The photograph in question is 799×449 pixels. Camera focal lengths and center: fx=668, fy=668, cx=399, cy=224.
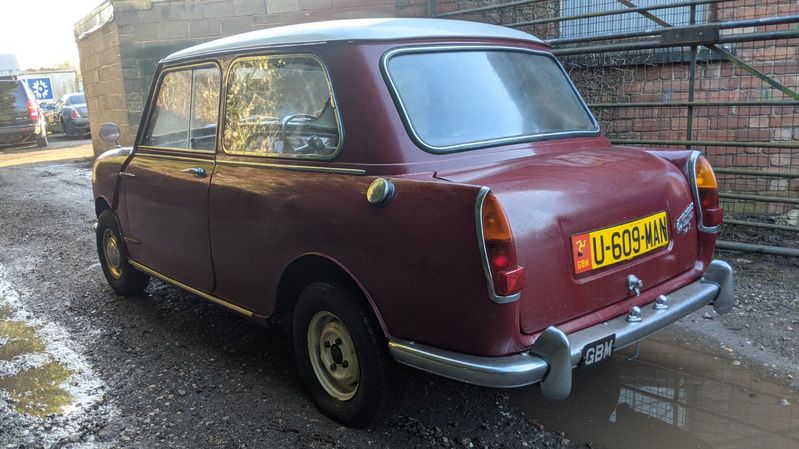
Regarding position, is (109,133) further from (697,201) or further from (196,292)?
(697,201)

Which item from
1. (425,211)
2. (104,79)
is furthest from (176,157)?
(104,79)

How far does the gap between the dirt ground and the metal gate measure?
1.20 metres

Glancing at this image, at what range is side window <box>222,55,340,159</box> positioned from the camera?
10.5ft

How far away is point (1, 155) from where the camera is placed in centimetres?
1812

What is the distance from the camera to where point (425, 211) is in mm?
2586

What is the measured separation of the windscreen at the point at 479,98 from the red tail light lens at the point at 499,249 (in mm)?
610

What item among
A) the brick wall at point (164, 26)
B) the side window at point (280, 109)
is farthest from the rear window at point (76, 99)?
the side window at point (280, 109)

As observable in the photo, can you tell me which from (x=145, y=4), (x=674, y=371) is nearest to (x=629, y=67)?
(x=674, y=371)

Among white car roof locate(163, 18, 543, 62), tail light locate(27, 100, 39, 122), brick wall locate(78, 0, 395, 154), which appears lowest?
tail light locate(27, 100, 39, 122)

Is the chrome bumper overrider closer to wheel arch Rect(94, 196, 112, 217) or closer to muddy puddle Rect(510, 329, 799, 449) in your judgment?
muddy puddle Rect(510, 329, 799, 449)

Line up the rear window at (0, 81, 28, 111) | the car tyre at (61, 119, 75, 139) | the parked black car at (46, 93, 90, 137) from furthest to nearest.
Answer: the car tyre at (61, 119, 75, 139), the parked black car at (46, 93, 90, 137), the rear window at (0, 81, 28, 111)

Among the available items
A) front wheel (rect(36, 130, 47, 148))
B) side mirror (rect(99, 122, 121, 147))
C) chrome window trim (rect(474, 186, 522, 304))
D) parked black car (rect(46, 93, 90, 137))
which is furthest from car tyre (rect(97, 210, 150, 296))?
parked black car (rect(46, 93, 90, 137))

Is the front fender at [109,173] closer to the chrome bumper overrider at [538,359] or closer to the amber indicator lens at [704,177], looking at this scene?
the chrome bumper overrider at [538,359]

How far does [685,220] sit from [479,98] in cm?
115
